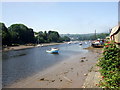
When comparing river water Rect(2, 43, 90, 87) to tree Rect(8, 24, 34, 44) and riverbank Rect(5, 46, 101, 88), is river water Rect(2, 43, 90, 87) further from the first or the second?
tree Rect(8, 24, 34, 44)

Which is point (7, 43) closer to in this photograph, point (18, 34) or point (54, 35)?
point (18, 34)

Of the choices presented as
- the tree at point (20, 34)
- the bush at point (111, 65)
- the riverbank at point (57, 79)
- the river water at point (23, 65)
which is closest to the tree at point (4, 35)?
the tree at point (20, 34)

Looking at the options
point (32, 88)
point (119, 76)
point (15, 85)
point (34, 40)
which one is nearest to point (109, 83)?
point (119, 76)

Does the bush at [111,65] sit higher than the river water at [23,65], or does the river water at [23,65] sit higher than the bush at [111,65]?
the bush at [111,65]

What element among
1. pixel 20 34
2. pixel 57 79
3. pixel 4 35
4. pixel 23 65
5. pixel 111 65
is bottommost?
pixel 23 65

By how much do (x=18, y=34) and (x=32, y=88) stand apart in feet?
239

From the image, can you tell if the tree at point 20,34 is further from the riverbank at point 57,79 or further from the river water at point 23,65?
the riverbank at point 57,79

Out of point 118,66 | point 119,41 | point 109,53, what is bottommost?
point 118,66

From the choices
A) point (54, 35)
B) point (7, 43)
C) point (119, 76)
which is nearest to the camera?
point (119, 76)

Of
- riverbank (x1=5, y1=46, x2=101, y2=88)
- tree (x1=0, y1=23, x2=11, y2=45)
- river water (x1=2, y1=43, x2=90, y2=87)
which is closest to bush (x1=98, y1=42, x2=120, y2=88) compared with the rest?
riverbank (x1=5, y1=46, x2=101, y2=88)

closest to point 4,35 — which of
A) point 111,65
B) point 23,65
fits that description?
point 23,65

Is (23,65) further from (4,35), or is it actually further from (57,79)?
(4,35)

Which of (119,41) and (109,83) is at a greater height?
(119,41)

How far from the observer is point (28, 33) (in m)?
88.4
